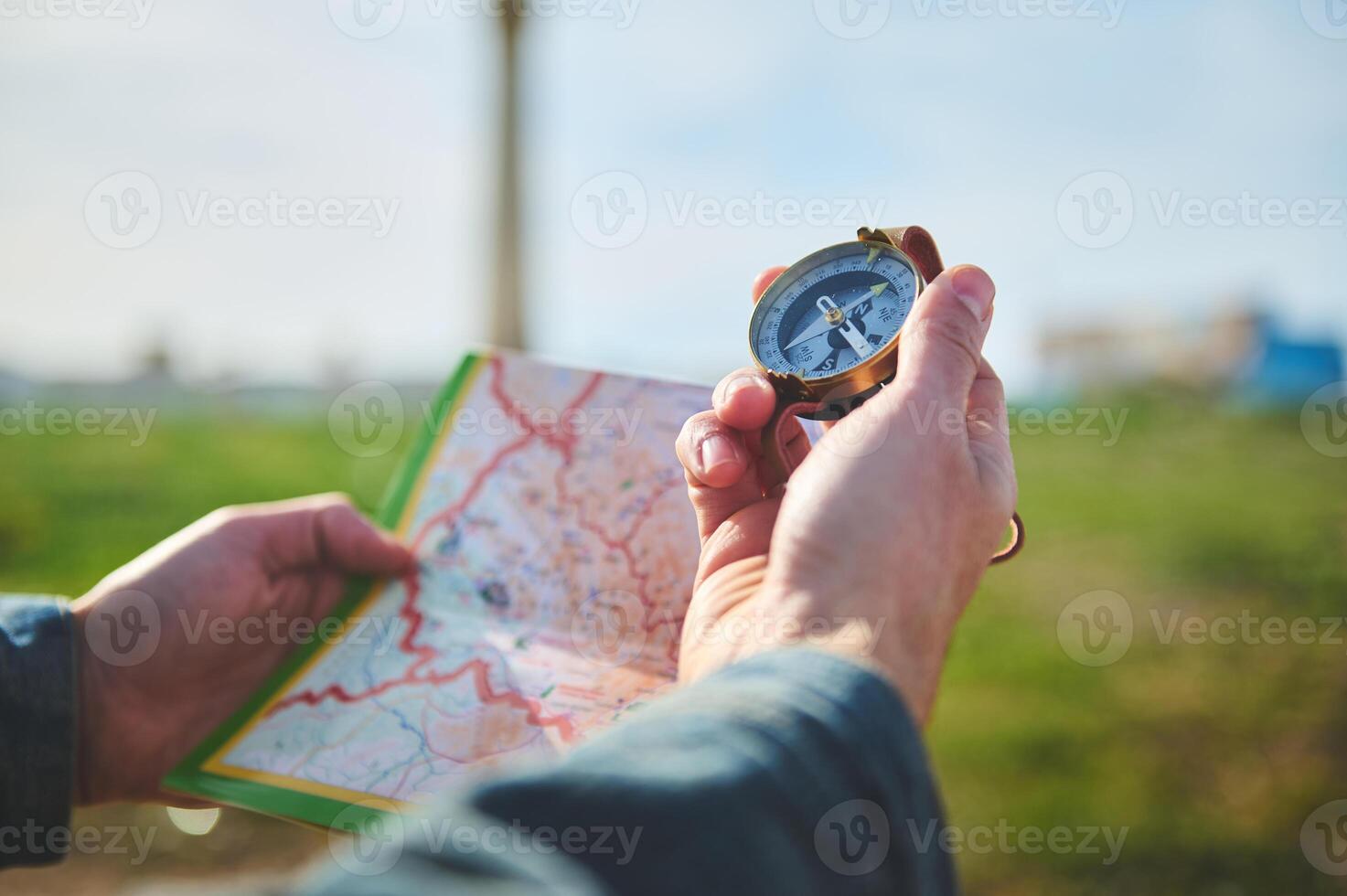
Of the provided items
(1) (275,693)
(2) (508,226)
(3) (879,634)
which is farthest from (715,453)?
(2) (508,226)

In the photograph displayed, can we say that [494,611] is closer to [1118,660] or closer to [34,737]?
[34,737]

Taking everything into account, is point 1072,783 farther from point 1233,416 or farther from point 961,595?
point 1233,416

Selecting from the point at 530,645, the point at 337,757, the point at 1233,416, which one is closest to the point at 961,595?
the point at 530,645

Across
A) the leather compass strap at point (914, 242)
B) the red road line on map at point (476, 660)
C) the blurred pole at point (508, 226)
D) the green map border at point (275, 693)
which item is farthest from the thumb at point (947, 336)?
the blurred pole at point (508, 226)

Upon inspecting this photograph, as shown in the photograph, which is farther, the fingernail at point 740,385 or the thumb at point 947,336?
the fingernail at point 740,385

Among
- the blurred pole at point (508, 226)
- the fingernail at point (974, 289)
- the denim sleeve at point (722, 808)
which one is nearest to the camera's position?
the denim sleeve at point (722, 808)

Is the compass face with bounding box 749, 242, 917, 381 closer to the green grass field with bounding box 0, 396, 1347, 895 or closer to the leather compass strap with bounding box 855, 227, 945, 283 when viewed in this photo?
the leather compass strap with bounding box 855, 227, 945, 283

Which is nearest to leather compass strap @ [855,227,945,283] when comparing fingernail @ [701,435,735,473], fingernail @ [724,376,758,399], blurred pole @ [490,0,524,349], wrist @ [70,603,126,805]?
fingernail @ [724,376,758,399]

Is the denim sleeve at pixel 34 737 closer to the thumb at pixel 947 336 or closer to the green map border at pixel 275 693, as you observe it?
the green map border at pixel 275 693
